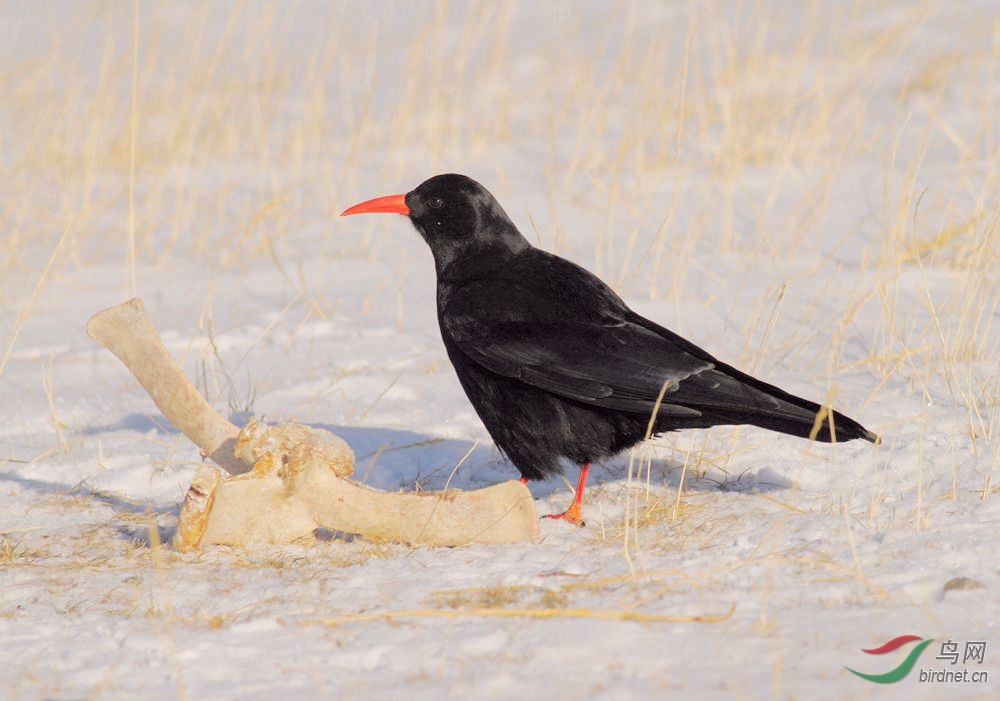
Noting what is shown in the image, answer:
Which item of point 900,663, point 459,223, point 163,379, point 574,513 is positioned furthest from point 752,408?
point 163,379

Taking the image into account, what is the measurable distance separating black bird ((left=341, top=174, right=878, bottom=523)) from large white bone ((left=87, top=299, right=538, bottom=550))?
0.44m

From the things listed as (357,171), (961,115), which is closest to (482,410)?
(357,171)

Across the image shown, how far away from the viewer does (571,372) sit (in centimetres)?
379

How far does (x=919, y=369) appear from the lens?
4883 millimetres

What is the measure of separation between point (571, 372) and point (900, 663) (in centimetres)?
165

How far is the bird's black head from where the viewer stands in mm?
4441

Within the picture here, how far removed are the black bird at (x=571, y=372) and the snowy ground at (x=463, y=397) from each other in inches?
10.0

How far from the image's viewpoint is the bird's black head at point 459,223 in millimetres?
4441

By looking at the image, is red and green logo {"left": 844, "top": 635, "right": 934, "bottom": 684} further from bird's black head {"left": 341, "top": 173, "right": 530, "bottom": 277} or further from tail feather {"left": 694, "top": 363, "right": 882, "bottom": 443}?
bird's black head {"left": 341, "top": 173, "right": 530, "bottom": 277}

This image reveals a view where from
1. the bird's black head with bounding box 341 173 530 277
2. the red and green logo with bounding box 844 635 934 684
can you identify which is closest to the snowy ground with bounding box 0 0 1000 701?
the red and green logo with bounding box 844 635 934 684

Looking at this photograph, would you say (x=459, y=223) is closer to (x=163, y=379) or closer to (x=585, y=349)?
(x=585, y=349)

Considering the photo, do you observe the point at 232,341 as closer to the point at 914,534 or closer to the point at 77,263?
the point at 77,263

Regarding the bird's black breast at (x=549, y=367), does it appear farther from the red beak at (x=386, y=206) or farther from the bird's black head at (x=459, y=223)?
the red beak at (x=386, y=206)

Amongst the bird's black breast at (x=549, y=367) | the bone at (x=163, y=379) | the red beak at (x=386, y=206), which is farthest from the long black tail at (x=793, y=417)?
the red beak at (x=386, y=206)
